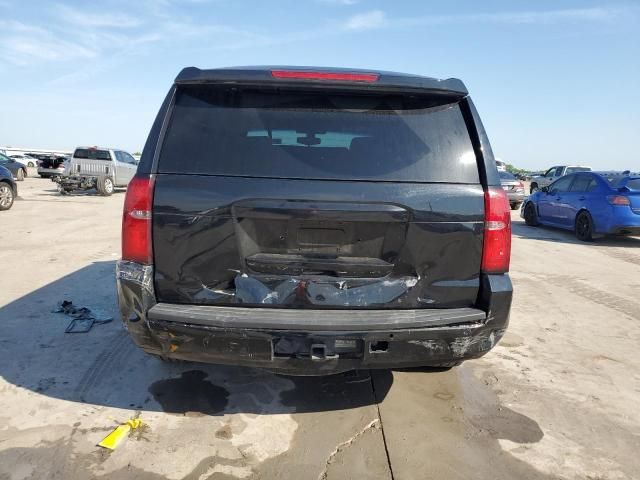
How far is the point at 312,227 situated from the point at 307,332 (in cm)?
56

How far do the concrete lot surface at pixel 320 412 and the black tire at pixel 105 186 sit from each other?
48.2ft

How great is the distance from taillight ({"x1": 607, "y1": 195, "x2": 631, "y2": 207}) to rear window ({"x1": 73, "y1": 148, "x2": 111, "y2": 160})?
695 inches

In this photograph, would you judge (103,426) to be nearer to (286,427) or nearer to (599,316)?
(286,427)

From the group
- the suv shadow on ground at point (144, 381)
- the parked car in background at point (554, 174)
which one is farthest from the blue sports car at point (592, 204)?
the parked car in background at point (554, 174)

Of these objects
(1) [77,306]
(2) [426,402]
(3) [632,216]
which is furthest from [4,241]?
(3) [632,216]

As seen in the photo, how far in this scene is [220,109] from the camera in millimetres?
2602

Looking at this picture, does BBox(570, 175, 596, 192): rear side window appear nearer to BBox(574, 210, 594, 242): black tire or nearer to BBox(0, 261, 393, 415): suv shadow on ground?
BBox(574, 210, 594, 242): black tire

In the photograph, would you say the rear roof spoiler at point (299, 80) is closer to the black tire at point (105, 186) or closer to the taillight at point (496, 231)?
the taillight at point (496, 231)

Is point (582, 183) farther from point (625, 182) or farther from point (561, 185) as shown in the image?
point (625, 182)

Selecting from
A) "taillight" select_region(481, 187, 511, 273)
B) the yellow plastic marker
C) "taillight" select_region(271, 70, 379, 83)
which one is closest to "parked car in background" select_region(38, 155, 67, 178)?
the yellow plastic marker

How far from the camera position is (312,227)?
98.4 inches

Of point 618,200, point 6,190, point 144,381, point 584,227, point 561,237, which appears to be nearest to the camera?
point 144,381

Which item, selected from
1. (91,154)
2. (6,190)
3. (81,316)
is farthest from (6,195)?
(81,316)

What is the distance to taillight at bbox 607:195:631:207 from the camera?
974 centimetres
